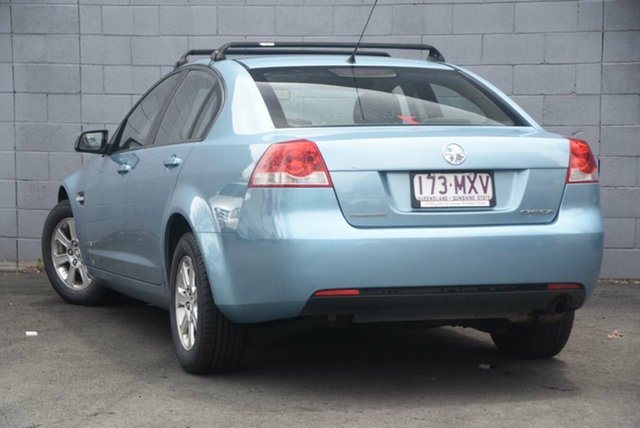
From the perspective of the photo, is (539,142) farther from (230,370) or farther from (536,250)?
(230,370)

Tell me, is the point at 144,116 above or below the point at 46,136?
above

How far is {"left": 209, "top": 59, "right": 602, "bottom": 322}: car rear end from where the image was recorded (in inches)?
201

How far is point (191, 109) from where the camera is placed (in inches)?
254

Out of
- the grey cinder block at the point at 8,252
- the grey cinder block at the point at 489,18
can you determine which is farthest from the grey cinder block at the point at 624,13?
the grey cinder block at the point at 8,252

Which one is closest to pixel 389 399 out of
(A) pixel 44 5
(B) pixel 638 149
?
(B) pixel 638 149

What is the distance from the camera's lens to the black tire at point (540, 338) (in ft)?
20.3

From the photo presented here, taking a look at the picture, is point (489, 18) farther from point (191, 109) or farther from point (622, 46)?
point (191, 109)

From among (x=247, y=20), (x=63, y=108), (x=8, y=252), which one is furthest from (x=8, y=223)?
(x=247, y=20)

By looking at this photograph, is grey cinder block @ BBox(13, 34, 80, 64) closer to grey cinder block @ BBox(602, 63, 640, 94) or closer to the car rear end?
grey cinder block @ BBox(602, 63, 640, 94)

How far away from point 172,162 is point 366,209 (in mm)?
1426

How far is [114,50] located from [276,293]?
18.0 feet

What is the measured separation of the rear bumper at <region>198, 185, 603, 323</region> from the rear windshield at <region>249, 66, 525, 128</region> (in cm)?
59

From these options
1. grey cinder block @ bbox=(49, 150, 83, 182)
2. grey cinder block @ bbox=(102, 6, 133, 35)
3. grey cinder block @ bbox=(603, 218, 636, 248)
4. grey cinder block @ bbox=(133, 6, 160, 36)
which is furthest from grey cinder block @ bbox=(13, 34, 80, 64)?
grey cinder block @ bbox=(603, 218, 636, 248)

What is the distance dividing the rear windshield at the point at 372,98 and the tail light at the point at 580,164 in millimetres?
465
